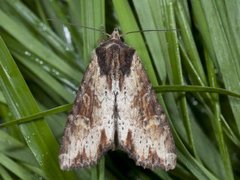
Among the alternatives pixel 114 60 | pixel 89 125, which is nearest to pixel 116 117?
pixel 89 125

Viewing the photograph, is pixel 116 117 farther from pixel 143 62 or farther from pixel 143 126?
pixel 143 62

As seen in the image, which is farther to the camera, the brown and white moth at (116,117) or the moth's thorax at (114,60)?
the moth's thorax at (114,60)

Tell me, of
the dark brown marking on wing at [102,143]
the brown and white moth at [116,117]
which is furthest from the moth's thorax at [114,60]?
the dark brown marking on wing at [102,143]

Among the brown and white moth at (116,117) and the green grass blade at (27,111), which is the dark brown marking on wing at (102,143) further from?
the green grass blade at (27,111)

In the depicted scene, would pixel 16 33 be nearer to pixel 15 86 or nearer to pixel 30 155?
pixel 15 86

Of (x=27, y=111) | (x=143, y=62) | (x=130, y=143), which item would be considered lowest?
(x=130, y=143)

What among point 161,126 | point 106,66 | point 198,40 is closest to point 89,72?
point 106,66
